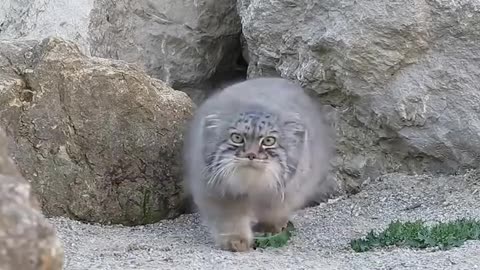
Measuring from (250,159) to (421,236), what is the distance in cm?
107

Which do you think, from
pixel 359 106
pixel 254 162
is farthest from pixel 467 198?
pixel 254 162

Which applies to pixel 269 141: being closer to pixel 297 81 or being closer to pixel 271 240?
pixel 271 240

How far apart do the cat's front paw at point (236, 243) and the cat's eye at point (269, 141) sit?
574mm

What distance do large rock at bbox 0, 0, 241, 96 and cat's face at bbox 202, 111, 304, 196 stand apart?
2272 millimetres

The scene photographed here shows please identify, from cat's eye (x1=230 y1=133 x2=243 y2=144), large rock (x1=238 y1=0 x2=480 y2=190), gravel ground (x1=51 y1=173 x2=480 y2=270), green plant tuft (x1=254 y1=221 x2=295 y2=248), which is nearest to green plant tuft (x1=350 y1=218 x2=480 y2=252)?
gravel ground (x1=51 y1=173 x2=480 y2=270)

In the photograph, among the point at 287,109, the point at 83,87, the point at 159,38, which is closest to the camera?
the point at 287,109

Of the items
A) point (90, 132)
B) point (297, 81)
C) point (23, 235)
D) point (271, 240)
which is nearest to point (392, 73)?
point (297, 81)

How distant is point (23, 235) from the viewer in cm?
328

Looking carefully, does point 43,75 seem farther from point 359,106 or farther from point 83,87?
point 359,106

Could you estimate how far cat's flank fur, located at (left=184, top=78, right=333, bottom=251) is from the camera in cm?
517

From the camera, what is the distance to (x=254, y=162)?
511cm

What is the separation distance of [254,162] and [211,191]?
14.4 inches

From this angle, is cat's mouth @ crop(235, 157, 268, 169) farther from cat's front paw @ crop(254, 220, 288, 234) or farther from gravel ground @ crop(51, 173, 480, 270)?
cat's front paw @ crop(254, 220, 288, 234)

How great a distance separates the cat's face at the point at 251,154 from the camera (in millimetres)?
5133
